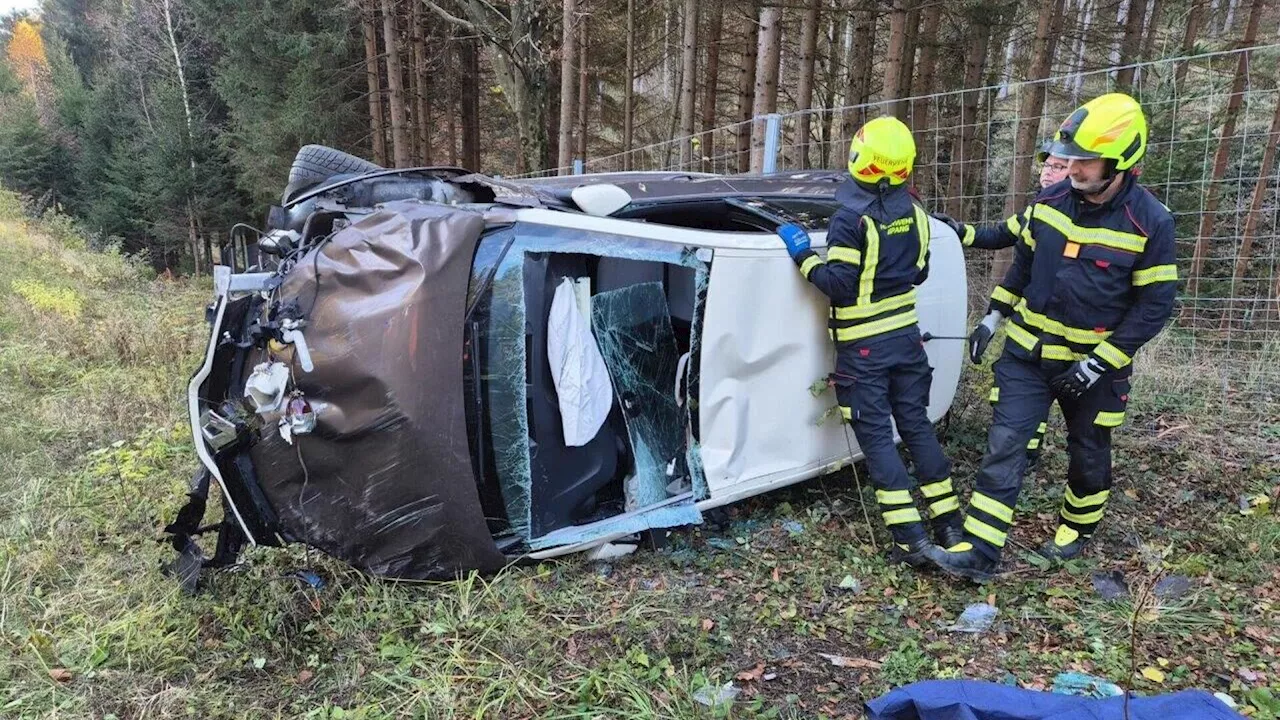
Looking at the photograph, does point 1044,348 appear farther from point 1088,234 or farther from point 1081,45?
point 1081,45

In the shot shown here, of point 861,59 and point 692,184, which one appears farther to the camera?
point 861,59

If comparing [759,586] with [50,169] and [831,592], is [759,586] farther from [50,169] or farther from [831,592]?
[50,169]

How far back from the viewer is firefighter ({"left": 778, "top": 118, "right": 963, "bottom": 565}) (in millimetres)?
3051

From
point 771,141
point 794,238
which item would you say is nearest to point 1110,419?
point 794,238

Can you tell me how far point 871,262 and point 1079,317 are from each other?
2.77 ft

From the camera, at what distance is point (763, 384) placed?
121 inches

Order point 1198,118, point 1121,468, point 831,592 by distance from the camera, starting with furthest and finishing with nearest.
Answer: point 1198,118 < point 1121,468 < point 831,592

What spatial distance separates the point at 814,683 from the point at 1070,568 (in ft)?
4.63

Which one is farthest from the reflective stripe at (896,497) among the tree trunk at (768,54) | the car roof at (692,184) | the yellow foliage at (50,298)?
the yellow foliage at (50,298)

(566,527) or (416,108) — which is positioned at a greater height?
(416,108)

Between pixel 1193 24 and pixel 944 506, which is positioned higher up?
pixel 1193 24

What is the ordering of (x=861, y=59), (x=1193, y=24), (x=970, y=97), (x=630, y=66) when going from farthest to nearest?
1. (x=630, y=66)
2. (x=861, y=59)
3. (x=970, y=97)
4. (x=1193, y=24)

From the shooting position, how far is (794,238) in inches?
121

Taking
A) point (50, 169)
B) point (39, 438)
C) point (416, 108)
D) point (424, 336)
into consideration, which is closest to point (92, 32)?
point (50, 169)
